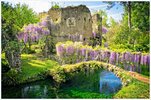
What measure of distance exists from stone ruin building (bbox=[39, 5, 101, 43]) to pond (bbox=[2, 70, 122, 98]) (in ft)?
2.80

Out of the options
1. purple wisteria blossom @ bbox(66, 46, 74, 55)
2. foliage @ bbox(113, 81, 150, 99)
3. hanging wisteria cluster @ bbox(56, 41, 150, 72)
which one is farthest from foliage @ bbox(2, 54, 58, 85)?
foliage @ bbox(113, 81, 150, 99)

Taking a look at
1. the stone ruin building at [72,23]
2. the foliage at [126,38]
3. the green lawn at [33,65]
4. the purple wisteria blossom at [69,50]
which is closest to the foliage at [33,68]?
the green lawn at [33,65]

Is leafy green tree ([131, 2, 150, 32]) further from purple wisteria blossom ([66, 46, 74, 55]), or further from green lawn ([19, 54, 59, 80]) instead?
green lawn ([19, 54, 59, 80])

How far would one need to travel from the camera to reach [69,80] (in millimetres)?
8023

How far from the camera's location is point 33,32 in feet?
27.1

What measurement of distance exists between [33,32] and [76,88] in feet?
5.29

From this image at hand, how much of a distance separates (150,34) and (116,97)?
1325mm

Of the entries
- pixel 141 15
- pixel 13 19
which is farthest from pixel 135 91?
pixel 13 19

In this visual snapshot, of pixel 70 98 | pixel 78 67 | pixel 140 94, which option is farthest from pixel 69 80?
pixel 140 94

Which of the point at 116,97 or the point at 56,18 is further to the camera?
the point at 56,18

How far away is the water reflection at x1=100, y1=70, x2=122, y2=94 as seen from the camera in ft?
24.5

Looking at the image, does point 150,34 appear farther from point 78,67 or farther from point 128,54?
point 78,67

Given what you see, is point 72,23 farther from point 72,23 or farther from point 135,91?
point 135,91

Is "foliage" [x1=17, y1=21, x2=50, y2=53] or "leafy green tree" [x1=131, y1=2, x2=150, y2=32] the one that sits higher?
"leafy green tree" [x1=131, y1=2, x2=150, y2=32]
